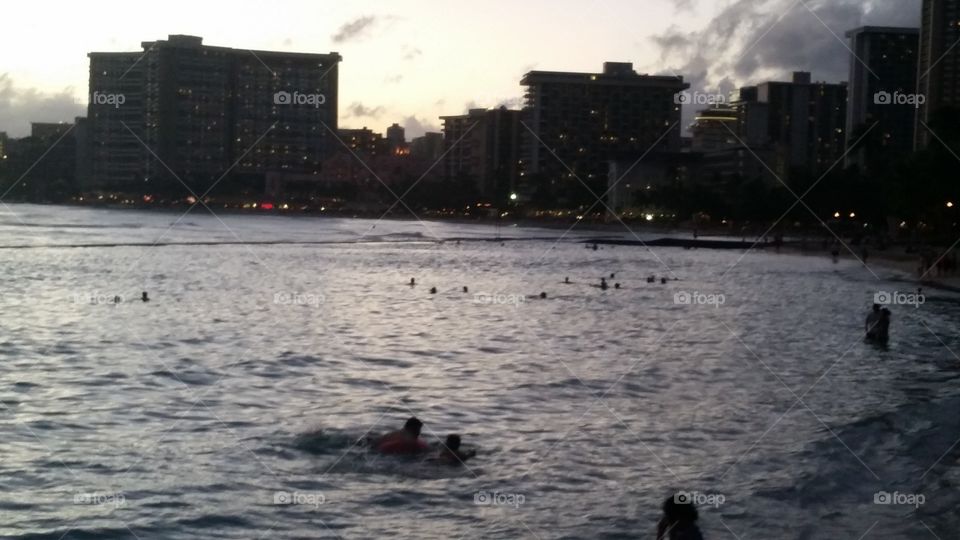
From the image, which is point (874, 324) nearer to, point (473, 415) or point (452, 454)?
point (473, 415)

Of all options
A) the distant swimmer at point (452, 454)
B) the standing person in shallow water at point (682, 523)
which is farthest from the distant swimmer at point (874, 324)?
the standing person in shallow water at point (682, 523)

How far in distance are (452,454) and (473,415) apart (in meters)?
3.64

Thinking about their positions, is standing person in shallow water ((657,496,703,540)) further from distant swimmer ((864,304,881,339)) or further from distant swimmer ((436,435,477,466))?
distant swimmer ((864,304,881,339))

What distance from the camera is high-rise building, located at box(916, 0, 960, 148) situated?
162m

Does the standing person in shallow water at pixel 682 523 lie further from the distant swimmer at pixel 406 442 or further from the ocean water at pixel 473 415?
the distant swimmer at pixel 406 442

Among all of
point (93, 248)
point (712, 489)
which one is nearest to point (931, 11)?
point (93, 248)

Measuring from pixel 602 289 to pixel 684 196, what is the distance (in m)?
113

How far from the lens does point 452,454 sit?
1484 centimetres

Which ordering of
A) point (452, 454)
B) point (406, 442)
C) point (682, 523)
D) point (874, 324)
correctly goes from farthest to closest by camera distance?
1. point (874, 324)
2. point (406, 442)
3. point (452, 454)
4. point (682, 523)

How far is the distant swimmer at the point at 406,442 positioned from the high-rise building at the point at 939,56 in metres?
158

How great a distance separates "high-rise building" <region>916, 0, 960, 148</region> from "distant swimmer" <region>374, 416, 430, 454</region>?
6211 inches

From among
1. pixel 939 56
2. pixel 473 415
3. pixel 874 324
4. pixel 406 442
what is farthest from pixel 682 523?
pixel 939 56

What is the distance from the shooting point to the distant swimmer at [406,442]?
597 inches

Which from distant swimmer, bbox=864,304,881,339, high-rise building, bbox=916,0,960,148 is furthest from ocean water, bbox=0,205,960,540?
high-rise building, bbox=916,0,960,148
